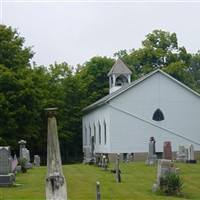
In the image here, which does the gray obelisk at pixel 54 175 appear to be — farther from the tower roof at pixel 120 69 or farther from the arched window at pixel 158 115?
the tower roof at pixel 120 69

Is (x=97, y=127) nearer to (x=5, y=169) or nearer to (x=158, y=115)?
(x=158, y=115)

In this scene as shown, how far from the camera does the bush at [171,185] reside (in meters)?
19.8

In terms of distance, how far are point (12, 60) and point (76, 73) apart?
18778mm

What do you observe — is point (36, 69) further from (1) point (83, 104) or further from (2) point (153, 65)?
(2) point (153, 65)

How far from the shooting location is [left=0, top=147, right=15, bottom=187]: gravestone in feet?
71.4

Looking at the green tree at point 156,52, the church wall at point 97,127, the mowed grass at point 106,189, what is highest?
the green tree at point 156,52

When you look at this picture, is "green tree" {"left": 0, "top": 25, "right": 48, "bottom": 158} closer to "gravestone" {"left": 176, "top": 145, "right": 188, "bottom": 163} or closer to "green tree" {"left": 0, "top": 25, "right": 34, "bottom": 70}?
"green tree" {"left": 0, "top": 25, "right": 34, "bottom": 70}

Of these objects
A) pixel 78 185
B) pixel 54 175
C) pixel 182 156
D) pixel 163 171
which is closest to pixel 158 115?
pixel 182 156

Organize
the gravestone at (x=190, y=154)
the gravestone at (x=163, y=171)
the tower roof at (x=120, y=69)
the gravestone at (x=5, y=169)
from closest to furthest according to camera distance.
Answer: the gravestone at (x=163, y=171) → the gravestone at (x=5, y=169) → the gravestone at (x=190, y=154) → the tower roof at (x=120, y=69)

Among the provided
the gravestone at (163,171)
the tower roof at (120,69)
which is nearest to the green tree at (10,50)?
the tower roof at (120,69)

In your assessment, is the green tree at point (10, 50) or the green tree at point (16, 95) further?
the green tree at point (10, 50)

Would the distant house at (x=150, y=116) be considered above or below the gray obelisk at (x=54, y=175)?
above

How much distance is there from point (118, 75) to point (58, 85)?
25.2ft

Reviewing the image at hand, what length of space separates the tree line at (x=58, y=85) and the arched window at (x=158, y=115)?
1099 cm
